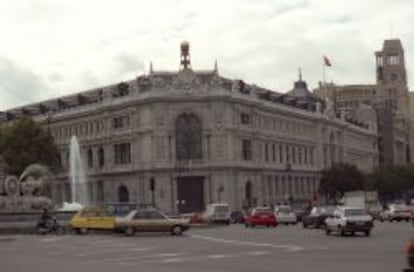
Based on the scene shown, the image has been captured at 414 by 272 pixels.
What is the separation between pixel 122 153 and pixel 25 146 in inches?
762

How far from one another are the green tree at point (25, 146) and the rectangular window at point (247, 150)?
2852 centimetres

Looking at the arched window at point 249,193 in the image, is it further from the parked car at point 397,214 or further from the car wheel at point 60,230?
the car wheel at point 60,230

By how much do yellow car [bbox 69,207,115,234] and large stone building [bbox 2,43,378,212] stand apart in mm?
58557

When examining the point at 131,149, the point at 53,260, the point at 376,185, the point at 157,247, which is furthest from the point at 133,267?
the point at 376,185

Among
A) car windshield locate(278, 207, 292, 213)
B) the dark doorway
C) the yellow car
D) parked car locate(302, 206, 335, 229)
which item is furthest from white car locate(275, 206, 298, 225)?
the dark doorway

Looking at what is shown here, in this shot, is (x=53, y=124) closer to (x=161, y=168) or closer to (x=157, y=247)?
(x=161, y=168)

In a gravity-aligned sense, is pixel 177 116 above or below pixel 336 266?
above

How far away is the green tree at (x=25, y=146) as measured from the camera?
116000mm

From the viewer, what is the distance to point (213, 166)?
126m

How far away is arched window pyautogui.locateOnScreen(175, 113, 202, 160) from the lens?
418 ft

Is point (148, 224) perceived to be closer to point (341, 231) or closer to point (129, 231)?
point (129, 231)

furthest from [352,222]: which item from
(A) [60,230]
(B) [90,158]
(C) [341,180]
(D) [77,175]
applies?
(C) [341,180]

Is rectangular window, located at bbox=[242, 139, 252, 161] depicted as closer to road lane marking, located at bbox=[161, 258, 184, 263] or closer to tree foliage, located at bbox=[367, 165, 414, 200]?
tree foliage, located at bbox=[367, 165, 414, 200]

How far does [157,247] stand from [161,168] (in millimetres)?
87659
